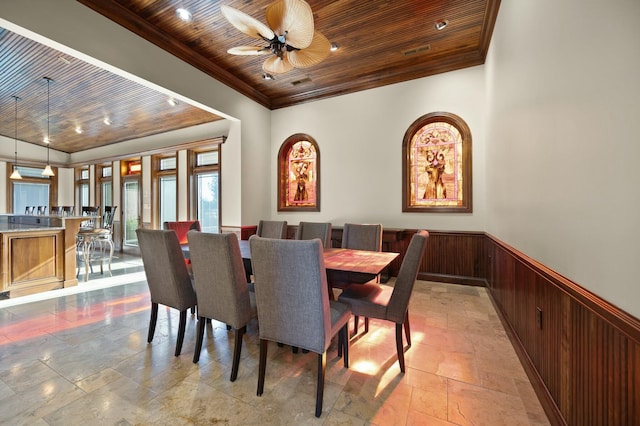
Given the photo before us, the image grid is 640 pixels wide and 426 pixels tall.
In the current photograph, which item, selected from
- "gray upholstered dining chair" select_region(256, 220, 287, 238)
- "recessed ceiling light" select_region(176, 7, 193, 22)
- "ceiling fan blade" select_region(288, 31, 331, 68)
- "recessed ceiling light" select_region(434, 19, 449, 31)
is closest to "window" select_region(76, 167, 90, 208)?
"recessed ceiling light" select_region(176, 7, 193, 22)

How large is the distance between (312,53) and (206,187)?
4161 millimetres

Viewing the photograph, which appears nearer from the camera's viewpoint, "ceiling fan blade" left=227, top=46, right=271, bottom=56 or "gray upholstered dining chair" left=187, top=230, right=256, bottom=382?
"gray upholstered dining chair" left=187, top=230, right=256, bottom=382

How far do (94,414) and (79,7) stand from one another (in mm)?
3656

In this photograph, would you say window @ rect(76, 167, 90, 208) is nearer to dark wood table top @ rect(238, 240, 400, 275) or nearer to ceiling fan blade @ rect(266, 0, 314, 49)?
dark wood table top @ rect(238, 240, 400, 275)

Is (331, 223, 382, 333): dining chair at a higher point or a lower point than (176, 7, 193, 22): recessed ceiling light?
lower

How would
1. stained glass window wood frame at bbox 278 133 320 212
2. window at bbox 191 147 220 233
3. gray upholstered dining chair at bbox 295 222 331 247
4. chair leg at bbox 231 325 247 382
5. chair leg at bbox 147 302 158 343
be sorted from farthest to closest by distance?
window at bbox 191 147 220 233 → stained glass window wood frame at bbox 278 133 320 212 → gray upholstered dining chair at bbox 295 222 331 247 → chair leg at bbox 147 302 158 343 → chair leg at bbox 231 325 247 382

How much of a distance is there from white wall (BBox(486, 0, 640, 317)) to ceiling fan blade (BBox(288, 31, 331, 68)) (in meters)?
1.60

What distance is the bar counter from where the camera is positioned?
330 centimetres

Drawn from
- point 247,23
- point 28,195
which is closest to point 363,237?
point 247,23

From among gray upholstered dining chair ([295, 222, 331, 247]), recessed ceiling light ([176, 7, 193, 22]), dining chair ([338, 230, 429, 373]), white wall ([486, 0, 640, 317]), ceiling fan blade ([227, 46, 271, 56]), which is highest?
recessed ceiling light ([176, 7, 193, 22])

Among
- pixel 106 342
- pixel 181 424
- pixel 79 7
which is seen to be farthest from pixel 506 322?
pixel 79 7

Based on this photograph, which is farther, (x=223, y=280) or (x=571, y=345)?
(x=223, y=280)

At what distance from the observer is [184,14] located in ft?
9.70

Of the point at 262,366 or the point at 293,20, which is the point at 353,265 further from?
the point at 293,20
